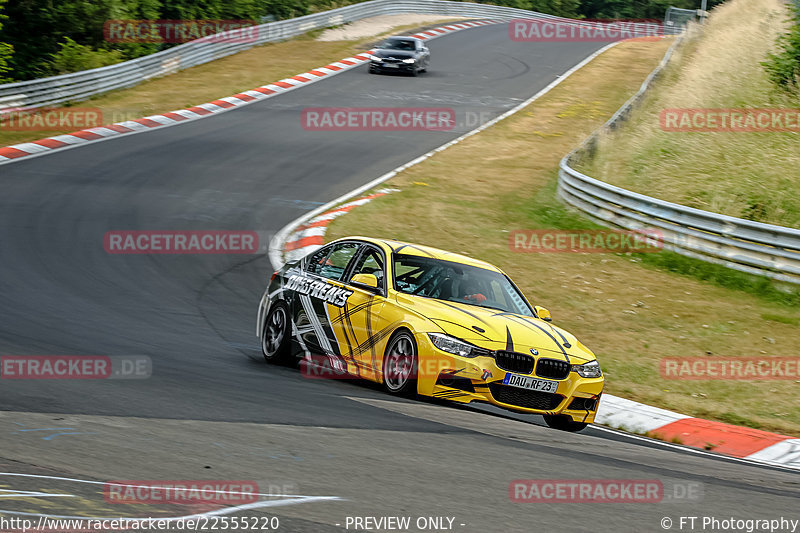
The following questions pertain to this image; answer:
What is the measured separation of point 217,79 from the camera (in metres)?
33.6

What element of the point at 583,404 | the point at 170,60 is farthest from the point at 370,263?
the point at 170,60

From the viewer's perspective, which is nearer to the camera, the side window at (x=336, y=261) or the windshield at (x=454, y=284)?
the windshield at (x=454, y=284)

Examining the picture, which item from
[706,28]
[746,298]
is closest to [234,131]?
[746,298]

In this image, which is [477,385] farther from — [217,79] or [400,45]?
[400,45]

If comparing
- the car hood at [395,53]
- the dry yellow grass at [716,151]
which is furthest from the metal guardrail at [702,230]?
the car hood at [395,53]

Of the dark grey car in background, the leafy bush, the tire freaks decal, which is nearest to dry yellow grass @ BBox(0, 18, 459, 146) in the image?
the dark grey car in background

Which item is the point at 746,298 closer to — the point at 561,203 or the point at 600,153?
the point at 561,203

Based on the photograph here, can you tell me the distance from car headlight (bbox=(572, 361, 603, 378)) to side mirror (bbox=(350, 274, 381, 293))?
1.95 metres

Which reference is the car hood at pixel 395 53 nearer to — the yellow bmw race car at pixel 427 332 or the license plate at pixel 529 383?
the yellow bmw race car at pixel 427 332

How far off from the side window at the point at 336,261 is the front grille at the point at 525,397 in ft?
7.46

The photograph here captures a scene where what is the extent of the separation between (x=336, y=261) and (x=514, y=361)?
2.42 metres

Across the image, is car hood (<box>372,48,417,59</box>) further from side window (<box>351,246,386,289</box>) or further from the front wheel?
the front wheel

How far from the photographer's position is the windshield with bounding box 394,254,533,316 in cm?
927

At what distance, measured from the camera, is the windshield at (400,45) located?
36.3 meters
